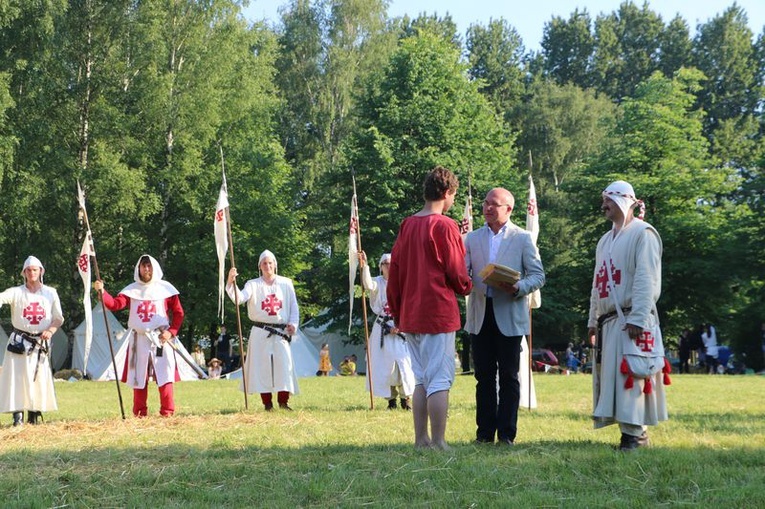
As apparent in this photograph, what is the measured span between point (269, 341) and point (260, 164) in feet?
89.7

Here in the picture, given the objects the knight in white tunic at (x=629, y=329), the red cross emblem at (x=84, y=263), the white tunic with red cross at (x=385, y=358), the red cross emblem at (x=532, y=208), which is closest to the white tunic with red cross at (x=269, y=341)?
the white tunic with red cross at (x=385, y=358)

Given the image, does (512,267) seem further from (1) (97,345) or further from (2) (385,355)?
(1) (97,345)

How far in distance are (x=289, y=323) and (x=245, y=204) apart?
26.5 m

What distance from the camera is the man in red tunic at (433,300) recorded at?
7.34 m

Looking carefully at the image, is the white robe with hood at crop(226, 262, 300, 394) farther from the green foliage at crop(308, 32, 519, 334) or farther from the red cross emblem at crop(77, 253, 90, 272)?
the green foliage at crop(308, 32, 519, 334)

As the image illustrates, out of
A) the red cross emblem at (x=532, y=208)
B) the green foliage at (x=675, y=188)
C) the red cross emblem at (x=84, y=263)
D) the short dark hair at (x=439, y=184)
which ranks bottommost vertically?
the red cross emblem at (x=84, y=263)

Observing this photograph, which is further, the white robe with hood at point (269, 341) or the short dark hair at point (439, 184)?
the white robe with hood at point (269, 341)

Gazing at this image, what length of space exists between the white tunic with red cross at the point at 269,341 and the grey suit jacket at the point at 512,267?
14.7 feet

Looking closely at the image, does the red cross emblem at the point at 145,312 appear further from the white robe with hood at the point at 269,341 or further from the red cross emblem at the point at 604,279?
the red cross emblem at the point at 604,279

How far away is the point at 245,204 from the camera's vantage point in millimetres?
38344

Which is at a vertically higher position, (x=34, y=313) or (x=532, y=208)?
(x=532, y=208)

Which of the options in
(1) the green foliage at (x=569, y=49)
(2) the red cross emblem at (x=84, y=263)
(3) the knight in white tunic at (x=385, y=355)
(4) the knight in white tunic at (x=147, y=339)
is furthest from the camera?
(1) the green foliage at (x=569, y=49)

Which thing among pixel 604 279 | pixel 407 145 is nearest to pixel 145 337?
pixel 604 279

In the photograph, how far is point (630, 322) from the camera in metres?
7.30
